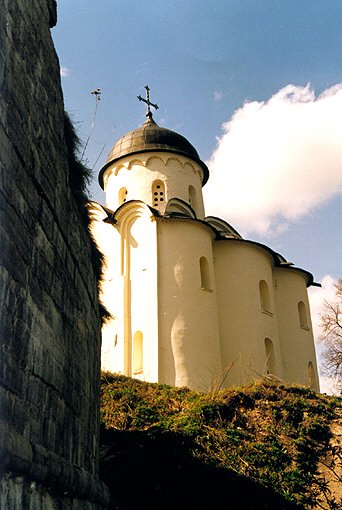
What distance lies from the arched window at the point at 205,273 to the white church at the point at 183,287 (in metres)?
0.04

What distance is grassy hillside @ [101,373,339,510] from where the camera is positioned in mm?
9414

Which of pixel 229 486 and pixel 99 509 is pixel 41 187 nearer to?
pixel 99 509

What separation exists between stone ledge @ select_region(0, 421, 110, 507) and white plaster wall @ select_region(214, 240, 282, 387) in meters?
13.5

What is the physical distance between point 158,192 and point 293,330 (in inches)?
290

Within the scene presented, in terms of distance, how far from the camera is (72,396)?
4949 millimetres

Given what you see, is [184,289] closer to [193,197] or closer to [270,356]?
[270,356]

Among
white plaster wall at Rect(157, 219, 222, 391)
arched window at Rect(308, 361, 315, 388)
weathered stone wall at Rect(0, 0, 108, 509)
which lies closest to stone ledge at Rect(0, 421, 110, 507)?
weathered stone wall at Rect(0, 0, 108, 509)

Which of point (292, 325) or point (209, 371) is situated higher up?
point (292, 325)

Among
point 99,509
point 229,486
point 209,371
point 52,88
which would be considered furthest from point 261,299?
point 52,88

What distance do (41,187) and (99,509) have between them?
3616 mm

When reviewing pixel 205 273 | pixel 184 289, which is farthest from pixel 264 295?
pixel 184 289

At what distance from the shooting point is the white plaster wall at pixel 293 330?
66.8ft

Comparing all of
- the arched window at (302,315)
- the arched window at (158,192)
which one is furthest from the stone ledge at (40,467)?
the arched window at (302,315)

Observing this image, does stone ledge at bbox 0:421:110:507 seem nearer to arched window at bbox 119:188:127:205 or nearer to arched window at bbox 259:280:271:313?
arched window at bbox 259:280:271:313
